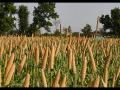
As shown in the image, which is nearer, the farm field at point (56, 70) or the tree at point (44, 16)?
the farm field at point (56, 70)

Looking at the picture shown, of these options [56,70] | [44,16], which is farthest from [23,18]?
[56,70]

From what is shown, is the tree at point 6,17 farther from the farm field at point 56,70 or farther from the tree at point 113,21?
the farm field at point 56,70

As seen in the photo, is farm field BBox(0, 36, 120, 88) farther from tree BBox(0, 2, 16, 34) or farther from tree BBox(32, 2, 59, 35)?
tree BBox(32, 2, 59, 35)

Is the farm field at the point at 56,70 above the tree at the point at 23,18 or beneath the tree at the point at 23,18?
above

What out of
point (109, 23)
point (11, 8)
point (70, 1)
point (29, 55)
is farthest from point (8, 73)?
point (109, 23)

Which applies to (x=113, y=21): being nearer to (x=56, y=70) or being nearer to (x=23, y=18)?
(x=23, y=18)

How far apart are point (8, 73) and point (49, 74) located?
3.69 feet

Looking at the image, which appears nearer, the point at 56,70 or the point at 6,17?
the point at 56,70

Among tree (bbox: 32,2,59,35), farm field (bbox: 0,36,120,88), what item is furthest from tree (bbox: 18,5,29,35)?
farm field (bbox: 0,36,120,88)

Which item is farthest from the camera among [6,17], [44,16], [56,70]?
[44,16]

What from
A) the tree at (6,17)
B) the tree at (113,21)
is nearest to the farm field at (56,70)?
the tree at (6,17)

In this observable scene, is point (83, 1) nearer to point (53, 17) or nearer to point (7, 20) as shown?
point (7, 20)

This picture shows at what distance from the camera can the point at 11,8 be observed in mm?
49344

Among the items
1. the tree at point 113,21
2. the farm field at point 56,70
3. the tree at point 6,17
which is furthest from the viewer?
the tree at point 113,21
